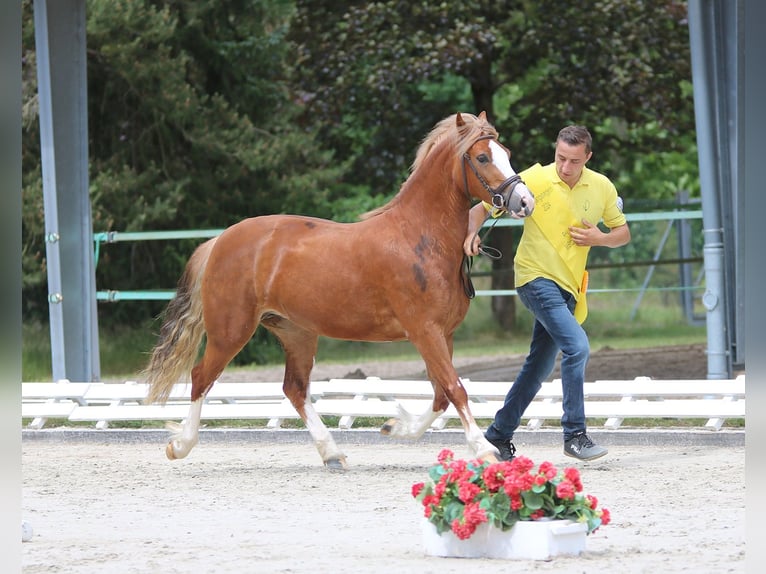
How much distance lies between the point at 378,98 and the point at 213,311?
1076cm

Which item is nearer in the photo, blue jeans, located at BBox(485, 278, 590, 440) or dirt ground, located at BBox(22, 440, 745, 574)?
dirt ground, located at BBox(22, 440, 745, 574)

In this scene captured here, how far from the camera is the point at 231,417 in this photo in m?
9.96

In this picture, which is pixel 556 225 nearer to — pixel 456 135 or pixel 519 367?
pixel 456 135

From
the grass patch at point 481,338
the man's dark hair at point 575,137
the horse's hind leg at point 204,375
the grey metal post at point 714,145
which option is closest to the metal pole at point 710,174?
the grey metal post at point 714,145

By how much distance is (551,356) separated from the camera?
7449 mm

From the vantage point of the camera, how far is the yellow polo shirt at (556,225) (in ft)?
23.8

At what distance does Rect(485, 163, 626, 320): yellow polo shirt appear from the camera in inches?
286

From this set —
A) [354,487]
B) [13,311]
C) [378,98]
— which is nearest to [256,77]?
[378,98]

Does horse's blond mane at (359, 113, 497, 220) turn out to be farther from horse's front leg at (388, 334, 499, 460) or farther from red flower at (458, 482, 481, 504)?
red flower at (458, 482, 481, 504)

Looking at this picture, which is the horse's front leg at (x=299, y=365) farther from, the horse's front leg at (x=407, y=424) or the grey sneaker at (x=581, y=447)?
the grey sneaker at (x=581, y=447)

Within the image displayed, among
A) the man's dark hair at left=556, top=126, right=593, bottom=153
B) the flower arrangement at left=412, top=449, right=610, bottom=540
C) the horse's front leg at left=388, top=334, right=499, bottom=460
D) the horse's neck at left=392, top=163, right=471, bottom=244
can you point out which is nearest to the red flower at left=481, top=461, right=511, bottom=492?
the flower arrangement at left=412, top=449, right=610, bottom=540

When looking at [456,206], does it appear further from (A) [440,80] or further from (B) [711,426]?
(A) [440,80]

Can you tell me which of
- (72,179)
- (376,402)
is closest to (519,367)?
(376,402)

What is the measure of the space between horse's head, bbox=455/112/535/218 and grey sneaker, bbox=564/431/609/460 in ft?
4.81
